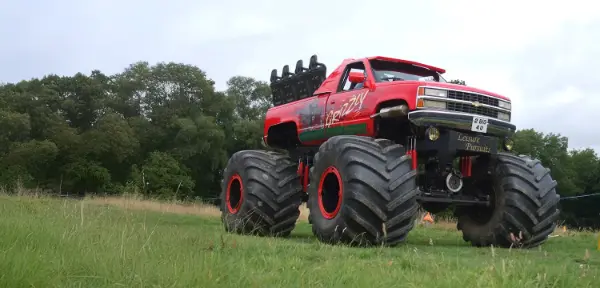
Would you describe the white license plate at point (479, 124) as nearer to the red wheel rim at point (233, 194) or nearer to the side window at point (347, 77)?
the side window at point (347, 77)

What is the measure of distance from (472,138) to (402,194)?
1625 millimetres

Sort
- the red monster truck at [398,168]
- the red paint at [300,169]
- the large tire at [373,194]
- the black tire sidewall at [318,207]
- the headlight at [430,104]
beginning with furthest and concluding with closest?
the red paint at [300,169], the headlight at [430,104], the black tire sidewall at [318,207], the red monster truck at [398,168], the large tire at [373,194]

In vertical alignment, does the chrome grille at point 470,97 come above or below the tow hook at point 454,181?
above

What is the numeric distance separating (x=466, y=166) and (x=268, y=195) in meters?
3.12

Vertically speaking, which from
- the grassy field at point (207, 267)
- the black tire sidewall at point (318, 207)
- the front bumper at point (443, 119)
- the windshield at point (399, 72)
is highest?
the windshield at point (399, 72)

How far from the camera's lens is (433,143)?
26.6ft

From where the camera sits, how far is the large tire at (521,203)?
27.1 feet

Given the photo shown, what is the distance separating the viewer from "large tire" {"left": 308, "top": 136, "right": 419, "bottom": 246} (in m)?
7.11

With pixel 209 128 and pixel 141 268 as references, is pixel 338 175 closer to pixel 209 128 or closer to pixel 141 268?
pixel 141 268

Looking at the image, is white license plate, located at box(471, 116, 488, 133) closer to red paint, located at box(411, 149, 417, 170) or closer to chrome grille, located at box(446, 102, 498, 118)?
chrome grille, located at box(446, 102, 498, 118)

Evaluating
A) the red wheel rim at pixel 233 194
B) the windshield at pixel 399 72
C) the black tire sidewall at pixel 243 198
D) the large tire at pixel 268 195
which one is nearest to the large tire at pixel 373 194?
the windshield at pixel 399 72

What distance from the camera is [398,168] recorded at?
7246 millimetres

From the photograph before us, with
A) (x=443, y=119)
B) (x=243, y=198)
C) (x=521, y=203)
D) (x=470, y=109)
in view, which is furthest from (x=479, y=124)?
(x=243, y=198)

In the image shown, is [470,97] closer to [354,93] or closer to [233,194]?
[354,93]
